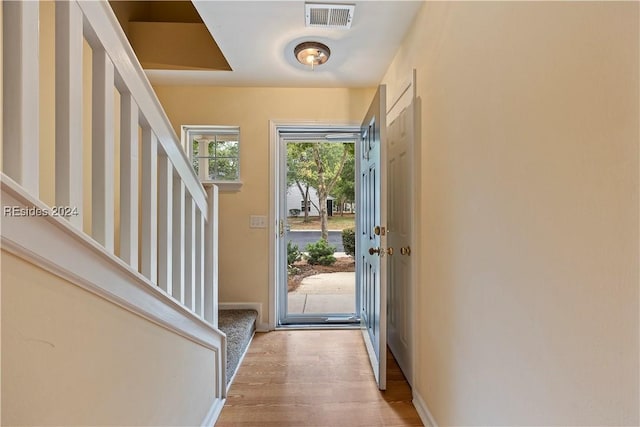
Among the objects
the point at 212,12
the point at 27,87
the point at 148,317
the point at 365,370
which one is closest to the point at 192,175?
the point at 148,317

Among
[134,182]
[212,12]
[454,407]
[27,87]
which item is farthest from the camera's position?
[212,12]

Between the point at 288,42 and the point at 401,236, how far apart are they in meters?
1.58

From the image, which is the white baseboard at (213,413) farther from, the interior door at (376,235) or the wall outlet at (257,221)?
the wall outlet at (257,221)

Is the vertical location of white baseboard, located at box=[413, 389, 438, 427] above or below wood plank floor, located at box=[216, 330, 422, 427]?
above

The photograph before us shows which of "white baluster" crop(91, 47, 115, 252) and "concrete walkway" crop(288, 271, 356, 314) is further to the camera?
"concrete walkway" crop(288, 271, 356, 314)

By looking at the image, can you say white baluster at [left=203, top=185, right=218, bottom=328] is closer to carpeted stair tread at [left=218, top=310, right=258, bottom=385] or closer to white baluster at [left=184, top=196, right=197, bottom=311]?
white baluster at [left=184, top=196, right=197, bottom=311]

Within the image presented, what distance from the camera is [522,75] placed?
0.89 meters

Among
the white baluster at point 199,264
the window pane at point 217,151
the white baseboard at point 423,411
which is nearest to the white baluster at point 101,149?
the white baluster at point 199,264

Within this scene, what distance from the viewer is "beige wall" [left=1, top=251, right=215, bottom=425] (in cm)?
A: 60

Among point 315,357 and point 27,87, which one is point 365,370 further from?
point 27,87

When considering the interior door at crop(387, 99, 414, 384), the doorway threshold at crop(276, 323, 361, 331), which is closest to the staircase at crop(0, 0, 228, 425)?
the interior door at crop(387, 99, 414, 384)

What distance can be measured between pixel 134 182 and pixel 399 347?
203 cm

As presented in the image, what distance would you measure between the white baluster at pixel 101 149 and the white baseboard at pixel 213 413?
3.92 feet

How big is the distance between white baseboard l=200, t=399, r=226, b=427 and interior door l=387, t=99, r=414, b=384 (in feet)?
3.82
